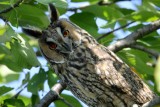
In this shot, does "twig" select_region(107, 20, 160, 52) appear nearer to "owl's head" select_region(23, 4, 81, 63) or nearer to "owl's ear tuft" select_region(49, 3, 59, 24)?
"owl's head" select_region(23, 4, 81, 63)

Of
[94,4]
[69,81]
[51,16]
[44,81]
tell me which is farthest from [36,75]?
[94,4]

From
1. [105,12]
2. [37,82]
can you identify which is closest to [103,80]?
[37,82]

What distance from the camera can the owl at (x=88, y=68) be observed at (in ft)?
9.78

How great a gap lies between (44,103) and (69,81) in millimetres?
295

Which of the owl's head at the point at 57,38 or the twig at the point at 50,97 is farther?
the owl's head at the point at 57,38

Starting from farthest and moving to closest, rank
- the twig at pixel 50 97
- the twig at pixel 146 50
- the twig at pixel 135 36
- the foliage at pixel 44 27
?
the twig at pixel 135 36 → the twig at pixel 50 97 → the twig at pixel 146 50 → the foliage at pixel 44 27

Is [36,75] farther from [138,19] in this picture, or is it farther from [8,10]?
[138,19]

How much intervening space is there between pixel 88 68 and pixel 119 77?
265 millimetres

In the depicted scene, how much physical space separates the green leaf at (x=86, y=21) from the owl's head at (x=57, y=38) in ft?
0.16

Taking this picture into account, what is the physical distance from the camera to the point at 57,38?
3256mm

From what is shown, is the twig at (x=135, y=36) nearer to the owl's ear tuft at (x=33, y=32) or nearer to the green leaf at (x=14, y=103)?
the owl's ear tuft at (x=33, y=32)

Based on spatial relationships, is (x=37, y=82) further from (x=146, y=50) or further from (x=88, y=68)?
(x=146, y=50)

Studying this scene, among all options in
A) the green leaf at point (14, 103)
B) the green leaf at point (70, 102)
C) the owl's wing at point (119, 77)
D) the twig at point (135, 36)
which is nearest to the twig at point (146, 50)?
the twig at point (135, 36)

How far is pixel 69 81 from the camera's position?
3174mm
